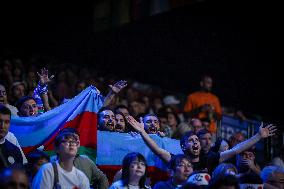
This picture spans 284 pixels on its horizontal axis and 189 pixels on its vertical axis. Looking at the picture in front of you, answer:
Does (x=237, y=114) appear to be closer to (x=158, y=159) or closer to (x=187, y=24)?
(x=187, y=24)

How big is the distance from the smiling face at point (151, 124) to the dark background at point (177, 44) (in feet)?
25.2

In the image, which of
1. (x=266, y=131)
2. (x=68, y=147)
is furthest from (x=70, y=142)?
(x=266, y=131)

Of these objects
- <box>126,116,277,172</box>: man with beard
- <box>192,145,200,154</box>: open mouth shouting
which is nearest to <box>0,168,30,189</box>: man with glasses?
<box>126,116,277,172</box>: man with beard

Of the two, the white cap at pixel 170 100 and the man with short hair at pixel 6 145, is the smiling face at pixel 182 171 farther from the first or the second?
the white cap at pixel 170 100

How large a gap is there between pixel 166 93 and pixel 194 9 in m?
2.51

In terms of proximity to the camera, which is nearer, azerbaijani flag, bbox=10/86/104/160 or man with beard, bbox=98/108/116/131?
azerbaijani flag, bbox=10/86/104/160

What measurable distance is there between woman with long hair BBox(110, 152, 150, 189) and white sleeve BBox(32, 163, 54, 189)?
89cm

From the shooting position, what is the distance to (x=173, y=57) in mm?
18125

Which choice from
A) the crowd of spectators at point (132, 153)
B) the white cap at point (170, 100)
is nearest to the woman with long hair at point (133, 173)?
the crowd of spectators at point (132, 153)

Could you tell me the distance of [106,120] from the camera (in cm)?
960

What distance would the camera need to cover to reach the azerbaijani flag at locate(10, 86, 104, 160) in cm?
910

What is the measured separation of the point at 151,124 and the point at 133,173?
83.8 inches

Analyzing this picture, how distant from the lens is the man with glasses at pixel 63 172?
278 inches

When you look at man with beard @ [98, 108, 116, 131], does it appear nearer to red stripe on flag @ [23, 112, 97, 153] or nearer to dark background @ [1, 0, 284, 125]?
red stripe on flag @ [23, 112, 97, 153]
